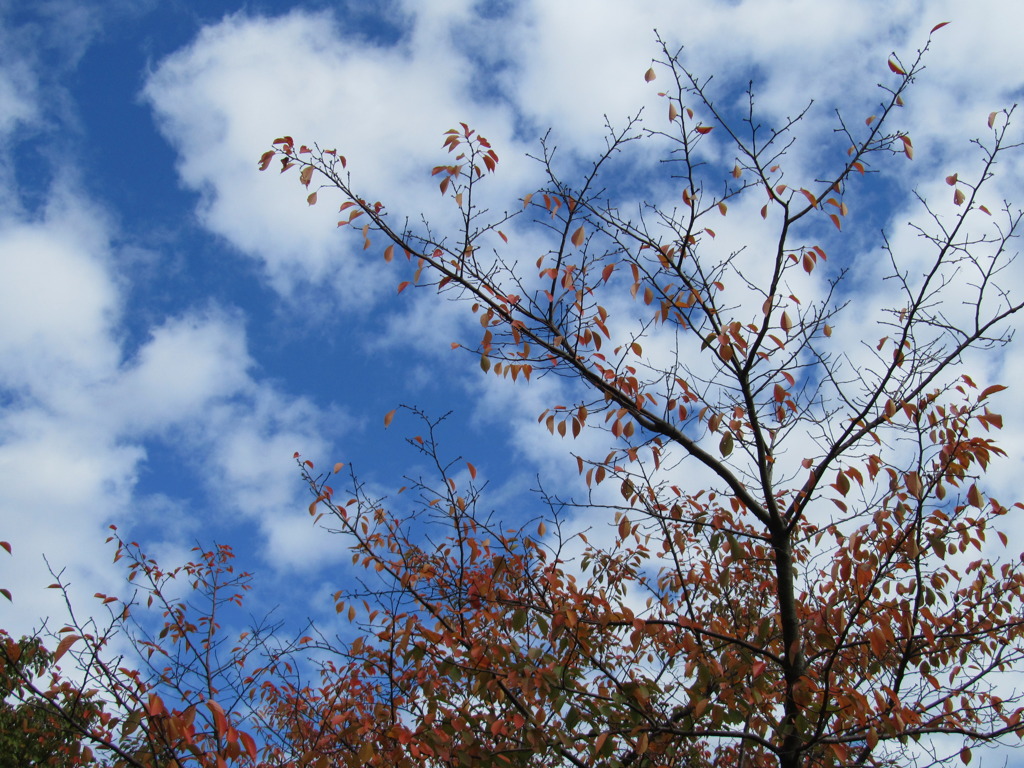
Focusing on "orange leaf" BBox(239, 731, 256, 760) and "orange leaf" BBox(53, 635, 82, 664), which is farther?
"orange leaf" BBox(53, 635, 82, 664)

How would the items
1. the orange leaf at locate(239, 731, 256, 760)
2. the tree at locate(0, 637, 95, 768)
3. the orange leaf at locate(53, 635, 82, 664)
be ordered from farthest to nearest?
the tree at locate(0, 637, 95, 768)
the orange leaf at locate(53, 635, 82, 664)
the orange leaf at locate(239, 731, 256, 760)

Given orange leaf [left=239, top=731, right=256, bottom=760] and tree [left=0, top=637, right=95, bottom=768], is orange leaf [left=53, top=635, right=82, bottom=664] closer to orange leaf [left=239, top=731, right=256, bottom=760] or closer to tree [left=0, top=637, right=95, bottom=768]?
orange leaf [left=239, top=731, right=256, bottom=760]

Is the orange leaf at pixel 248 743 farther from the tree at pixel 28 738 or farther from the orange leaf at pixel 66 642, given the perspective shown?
the tree at pixel 28 738

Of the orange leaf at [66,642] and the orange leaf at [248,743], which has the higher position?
the orange leaf at [66,642]

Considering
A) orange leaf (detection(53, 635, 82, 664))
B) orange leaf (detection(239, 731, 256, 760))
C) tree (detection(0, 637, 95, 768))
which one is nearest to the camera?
orange leaf (detection(239, 731, 256, 760))

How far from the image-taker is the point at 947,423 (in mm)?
3863

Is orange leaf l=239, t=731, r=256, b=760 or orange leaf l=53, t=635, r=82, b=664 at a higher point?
orange leaf l=53, t=635, r=82, b=664

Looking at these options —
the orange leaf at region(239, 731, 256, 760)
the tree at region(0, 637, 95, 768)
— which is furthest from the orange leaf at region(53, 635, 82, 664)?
the tree at region(0, 637, 95, 768)

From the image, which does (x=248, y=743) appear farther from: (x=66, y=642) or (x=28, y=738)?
(x=28, y=738)

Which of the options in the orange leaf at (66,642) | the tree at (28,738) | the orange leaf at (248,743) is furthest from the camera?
the tree at (28,738)

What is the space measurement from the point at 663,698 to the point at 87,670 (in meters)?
3.08

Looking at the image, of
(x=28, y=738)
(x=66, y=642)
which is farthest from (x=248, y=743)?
(x=28, y=738)

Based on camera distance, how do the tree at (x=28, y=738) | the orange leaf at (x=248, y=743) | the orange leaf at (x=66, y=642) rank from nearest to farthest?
the orange leaf at (x=248, y=743) < the orange leaf at (x=66, y=642) < the tree at (x=28, y=738)

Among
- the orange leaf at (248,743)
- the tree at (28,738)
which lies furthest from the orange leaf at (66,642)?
the tree at (28,738)
